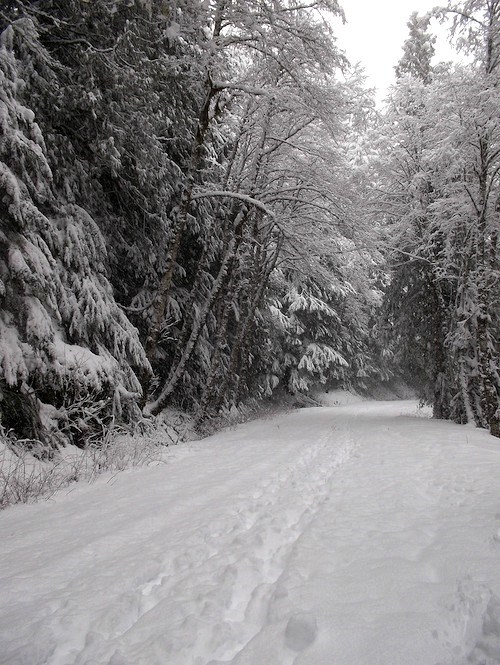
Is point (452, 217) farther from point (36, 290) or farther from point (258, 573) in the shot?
point (258, 573)

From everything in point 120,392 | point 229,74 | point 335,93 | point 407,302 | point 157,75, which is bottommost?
point 120,392

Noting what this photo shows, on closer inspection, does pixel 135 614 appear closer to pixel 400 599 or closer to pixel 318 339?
pixel 400 599

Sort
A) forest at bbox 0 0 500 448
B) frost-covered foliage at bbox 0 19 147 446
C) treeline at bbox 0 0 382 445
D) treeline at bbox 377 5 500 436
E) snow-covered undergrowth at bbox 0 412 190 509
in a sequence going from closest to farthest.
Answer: snow-covered undergrowth at bbox 0 412 190 509 → frost-covered foliage at bbox 0 19 147 446 → treeline at bbox 0 0 382 445 → forest at bbox 0 0 500 448 → treeline at bbox 377 5 500 436

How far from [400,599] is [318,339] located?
1997 centimetres

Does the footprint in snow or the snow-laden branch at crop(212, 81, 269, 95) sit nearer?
the footprint in snow

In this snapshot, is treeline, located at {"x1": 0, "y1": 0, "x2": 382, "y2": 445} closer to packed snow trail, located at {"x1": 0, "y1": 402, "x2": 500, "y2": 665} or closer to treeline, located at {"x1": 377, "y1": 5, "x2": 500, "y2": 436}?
treeline, located at {"x1": 377, "y1": 5, "x2": 500, "y2": 436}

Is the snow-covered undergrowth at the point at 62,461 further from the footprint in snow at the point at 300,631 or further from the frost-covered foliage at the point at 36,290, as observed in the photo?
the footprint in snow at the point at 300,631

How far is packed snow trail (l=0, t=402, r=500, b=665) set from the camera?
1.54 metres

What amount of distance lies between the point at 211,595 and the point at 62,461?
3456 millimetres

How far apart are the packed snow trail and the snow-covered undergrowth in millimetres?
223

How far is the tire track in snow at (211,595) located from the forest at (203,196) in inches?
128

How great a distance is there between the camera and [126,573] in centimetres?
217

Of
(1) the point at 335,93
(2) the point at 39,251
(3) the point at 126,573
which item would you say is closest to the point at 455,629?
(3) the point at 126,573

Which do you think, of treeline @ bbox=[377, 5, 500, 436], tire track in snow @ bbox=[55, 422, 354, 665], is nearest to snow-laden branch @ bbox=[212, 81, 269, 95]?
treeline @ bbox=[377, 5, 500, 436]
